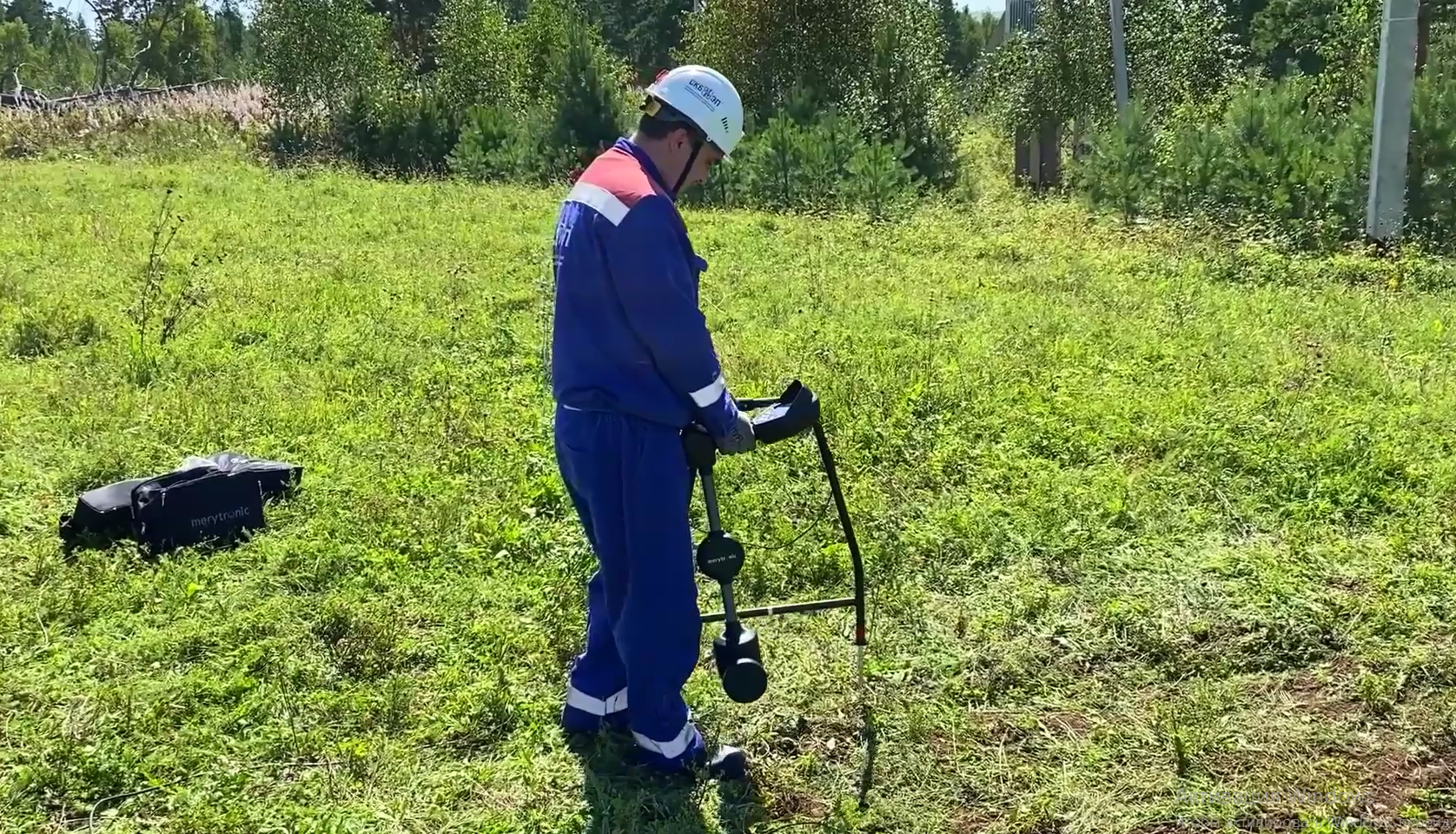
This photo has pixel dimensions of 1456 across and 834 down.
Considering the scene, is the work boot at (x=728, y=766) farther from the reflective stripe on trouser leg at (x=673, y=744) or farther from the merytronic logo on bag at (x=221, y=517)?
the merytronic logo on bag at (x=221, y=517)

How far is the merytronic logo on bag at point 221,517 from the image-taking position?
4.88 metres

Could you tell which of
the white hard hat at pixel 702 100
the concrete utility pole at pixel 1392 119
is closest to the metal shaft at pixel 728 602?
the white hard hat at pixel 702 100

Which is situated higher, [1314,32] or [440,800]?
[1314,32]

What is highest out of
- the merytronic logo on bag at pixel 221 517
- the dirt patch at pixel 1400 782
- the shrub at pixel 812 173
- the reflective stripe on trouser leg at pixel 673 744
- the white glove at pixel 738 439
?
the shrub at pixel 812 173

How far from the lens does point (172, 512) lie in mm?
4812

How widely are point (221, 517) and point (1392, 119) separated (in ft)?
37.7

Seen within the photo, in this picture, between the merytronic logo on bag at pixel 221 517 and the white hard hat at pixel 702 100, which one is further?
the merytronic logo on bag at pixel 221 517

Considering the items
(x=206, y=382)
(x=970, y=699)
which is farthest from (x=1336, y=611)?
(x=206, y=382)

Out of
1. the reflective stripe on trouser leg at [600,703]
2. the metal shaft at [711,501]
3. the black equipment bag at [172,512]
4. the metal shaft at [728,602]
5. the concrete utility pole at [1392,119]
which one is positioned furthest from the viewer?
the concrete utility pole at [1392,119]

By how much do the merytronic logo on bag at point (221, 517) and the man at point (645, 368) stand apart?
7.83ft

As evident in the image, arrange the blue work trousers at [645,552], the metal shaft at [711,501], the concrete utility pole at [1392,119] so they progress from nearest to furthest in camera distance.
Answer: the blue work trousers at [645,552]
the metal shaft at [711,501]
the concrete utility pole at [1392,119]

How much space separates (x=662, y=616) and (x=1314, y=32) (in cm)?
3246

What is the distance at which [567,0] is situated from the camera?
79.5 feet

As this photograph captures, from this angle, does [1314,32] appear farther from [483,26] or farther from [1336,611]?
[1336,611]
